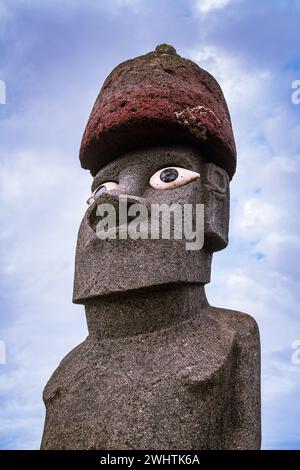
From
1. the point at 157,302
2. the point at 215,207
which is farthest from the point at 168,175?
the point at 157,302

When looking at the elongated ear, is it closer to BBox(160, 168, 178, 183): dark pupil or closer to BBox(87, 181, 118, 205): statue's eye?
BBox(160, 168, 178, 183): dark pupil

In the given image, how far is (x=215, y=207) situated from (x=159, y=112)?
891mm

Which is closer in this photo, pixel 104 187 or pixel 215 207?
pixel 215 207

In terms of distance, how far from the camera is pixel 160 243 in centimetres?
392

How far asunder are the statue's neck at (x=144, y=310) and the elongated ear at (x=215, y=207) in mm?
483

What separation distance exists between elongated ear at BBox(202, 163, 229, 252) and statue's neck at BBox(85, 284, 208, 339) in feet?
1.58

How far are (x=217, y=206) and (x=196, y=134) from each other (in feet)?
2.01

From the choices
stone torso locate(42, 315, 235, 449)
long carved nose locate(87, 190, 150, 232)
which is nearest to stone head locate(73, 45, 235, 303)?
long carved nose locate(87, 190, 150, 232)

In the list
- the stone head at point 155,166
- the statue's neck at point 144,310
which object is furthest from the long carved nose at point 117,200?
the statue's neck at point 144,310

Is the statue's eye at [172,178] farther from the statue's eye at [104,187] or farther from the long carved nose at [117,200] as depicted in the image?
the statue's eye at [104,187]

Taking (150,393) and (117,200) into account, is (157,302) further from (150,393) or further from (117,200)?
(117,200)

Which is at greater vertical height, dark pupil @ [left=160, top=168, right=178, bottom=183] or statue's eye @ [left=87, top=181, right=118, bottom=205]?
statue's eye @ [left=87, top=181, right=118, bottom=205]

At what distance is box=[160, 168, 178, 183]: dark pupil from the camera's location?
425 centimetres

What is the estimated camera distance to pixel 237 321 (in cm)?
427
